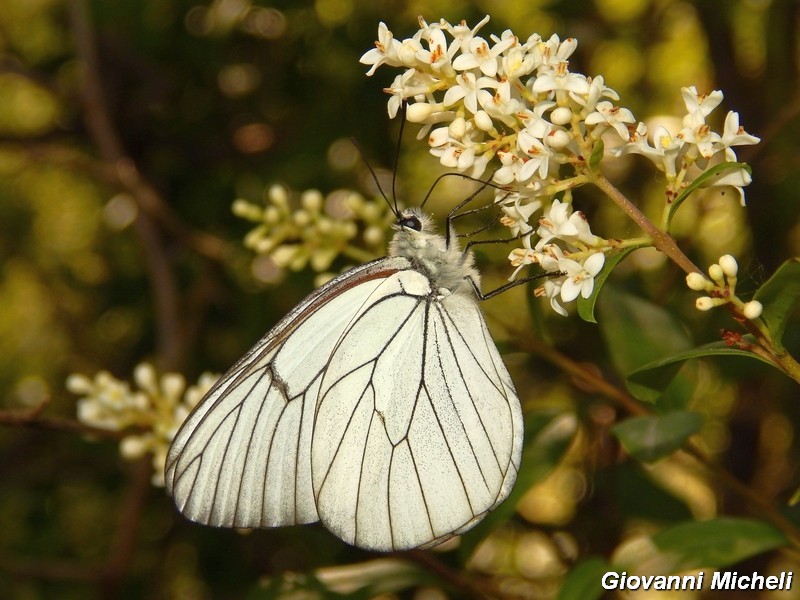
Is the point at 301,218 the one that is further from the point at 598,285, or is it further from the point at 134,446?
the point at 598,285

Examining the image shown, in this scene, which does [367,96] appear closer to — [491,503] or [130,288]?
[130,288]

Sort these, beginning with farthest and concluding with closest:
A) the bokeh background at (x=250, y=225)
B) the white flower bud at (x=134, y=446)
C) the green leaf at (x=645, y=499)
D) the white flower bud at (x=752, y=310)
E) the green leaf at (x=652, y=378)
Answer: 1. the bokeh background at (x=250, y=225)
2. the green leaf at (x=645, y=499)
3. the white flower bud at (x=134, y=446)
4. the green leaf at (x=652, y=378)
5. the white flower bud at (x=752, y=310)

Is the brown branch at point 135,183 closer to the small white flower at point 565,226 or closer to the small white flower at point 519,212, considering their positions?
the small white flower at point 519,212

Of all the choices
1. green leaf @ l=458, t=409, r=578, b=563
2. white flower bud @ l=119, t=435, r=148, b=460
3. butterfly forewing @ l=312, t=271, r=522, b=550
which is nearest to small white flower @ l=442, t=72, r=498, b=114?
butterfly forewing @ l=312, t=271, r=522, b=550

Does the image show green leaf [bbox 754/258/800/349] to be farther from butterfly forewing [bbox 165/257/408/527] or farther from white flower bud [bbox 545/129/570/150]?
butterfly forewing [bbox 165/257/408/527]

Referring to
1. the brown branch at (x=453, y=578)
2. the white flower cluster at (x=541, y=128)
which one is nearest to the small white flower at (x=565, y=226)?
the white flower cluster at (x=541, y=128)

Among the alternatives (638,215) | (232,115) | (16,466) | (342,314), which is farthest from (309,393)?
(16,466)
